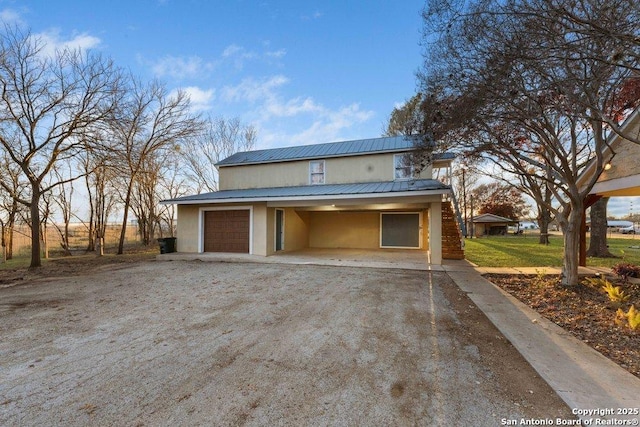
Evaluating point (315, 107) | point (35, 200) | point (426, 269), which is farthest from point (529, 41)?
point (35, 200)

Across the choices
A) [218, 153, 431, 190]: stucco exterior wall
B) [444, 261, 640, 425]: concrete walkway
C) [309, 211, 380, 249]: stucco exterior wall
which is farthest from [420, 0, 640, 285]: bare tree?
[309, 211, 380, 249]: stucco exterior wall

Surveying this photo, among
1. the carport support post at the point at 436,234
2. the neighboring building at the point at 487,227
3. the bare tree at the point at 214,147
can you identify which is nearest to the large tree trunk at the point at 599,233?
the carport support post at the point at 436,234

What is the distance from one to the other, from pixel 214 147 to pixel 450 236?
20238 mm

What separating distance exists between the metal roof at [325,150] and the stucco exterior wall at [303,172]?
9.5 inches

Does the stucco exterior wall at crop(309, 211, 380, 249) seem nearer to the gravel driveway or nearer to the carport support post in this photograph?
the carport support post

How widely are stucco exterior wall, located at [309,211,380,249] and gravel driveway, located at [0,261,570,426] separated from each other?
8854 mm

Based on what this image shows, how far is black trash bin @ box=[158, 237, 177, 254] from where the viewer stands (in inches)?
500

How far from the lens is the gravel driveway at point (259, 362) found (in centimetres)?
238

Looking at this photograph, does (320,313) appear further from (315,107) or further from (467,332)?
(315,107)

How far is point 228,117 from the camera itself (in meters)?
24.4

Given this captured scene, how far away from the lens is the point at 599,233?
504 inches

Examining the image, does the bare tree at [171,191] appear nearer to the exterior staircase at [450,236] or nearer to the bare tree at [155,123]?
the bare tree at [155,123]

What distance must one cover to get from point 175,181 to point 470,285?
23421mm

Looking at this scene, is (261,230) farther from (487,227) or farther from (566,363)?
(487,227)
